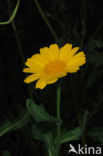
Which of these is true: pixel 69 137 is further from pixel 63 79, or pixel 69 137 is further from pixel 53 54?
pixel 63 79

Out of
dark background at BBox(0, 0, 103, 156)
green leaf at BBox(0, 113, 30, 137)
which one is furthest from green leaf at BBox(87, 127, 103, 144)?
green leaf at BBox(0, 113, 30, 137)

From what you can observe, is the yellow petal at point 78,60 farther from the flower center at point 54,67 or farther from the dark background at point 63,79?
the dark background at point 63,79

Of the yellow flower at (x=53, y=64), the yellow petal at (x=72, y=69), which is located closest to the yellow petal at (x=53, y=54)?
the yellow flower at (x=53, y=64)

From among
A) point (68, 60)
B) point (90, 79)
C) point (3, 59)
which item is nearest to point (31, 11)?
point (3, 59)

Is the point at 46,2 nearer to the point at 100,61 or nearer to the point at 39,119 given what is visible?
the point at 100,61

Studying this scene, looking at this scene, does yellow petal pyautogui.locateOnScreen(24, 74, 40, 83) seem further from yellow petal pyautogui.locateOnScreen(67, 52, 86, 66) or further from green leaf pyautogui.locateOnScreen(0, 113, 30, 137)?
green leaf pyautogui.locateOnScreen(0, 113, 30, 137)

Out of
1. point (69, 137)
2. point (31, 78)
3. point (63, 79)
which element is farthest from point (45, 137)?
point (63, 79)

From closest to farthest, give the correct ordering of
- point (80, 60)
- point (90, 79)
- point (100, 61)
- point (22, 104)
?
point (80, 60) < point (100, 61) < point (90, 79) < point (22, 104)
